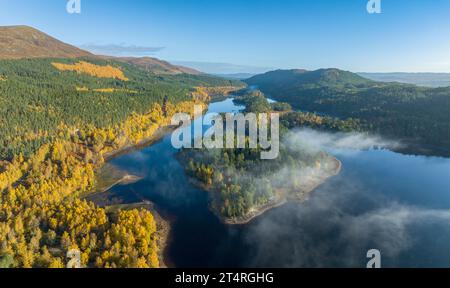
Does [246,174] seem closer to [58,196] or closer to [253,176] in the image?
[253,176]

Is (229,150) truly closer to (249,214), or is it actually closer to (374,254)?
(249,214)

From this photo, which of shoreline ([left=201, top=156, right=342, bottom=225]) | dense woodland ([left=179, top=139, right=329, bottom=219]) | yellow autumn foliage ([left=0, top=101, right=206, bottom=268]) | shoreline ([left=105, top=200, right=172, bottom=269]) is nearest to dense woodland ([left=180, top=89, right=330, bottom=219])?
dense woodland ([left=179, top=139, right=329, bottom=219])

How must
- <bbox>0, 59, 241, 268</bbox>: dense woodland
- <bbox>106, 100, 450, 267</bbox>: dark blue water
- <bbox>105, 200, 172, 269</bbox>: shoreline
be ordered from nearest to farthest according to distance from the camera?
<bbox>0, 59, 241, 268</bbox>: dense woodland < <bbox>105, 200, 172, 269</bbox>: shoreline < <bbox>106, 100, 450, 267</bbox>: dark blue water

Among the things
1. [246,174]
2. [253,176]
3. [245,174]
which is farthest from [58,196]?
[253,176]

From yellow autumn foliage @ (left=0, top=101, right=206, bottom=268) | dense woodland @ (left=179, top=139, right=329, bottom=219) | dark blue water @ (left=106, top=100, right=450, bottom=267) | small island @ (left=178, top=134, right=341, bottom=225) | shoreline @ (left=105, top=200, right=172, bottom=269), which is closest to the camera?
yellow autumn foliage @ (left=0, top=101, right=206, bottom=268)

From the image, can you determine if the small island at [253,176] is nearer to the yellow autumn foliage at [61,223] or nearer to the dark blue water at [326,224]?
the dark blue water at [326,224]

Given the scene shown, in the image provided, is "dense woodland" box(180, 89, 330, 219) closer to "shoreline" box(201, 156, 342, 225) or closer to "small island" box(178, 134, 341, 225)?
"small island" box(178, 134, 341, 225)

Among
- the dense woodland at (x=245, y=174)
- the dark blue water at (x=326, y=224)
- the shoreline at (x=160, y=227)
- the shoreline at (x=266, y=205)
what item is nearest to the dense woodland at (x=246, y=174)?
the dense woodland at (x=245, y=174)
